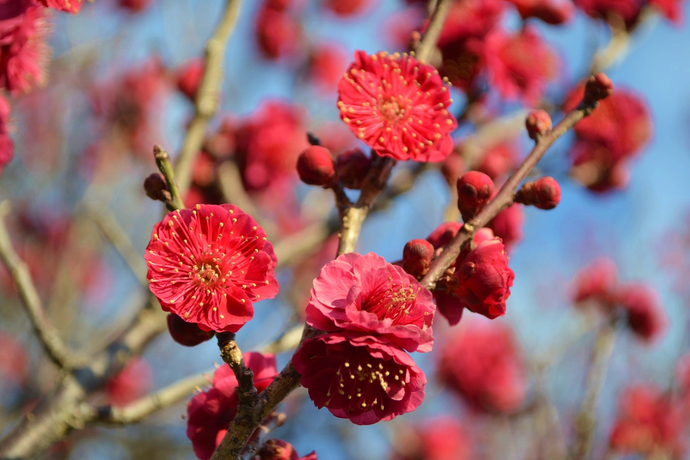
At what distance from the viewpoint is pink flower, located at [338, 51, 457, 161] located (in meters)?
1.42

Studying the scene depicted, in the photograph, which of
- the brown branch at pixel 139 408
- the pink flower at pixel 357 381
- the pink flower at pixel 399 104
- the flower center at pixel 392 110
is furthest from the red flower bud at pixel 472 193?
the brown branch at pixel 139 408

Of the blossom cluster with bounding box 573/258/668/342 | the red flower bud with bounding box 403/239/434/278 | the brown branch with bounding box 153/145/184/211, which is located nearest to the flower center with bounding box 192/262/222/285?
the brown branch with bounding box 153/145/184/211

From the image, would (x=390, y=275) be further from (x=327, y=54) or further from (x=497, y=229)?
(x=327, y=54)

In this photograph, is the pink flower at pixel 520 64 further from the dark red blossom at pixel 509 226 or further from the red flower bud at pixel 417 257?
the red flower bud at pixel 417 257

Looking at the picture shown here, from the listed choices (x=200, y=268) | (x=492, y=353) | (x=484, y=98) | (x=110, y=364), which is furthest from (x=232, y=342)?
(x=492, y=353)

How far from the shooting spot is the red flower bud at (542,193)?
1.34 metres

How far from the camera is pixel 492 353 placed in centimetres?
434

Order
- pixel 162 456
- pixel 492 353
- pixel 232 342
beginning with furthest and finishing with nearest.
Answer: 1. pixel 162 456
2. pixel 492 353
3. pixel 232 342

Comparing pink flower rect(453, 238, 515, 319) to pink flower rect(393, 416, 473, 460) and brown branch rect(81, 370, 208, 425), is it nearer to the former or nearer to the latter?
brown branch rect(81, 370, 208, 425)

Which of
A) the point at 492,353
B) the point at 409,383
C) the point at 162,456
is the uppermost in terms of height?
the point at 409,383

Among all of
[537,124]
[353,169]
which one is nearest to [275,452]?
[353,169]

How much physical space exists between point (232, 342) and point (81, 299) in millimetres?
4312

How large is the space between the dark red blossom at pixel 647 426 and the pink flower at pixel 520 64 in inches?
91.0

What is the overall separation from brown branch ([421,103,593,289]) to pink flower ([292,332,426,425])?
0.19 meters
